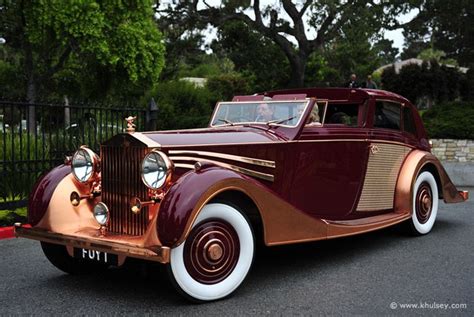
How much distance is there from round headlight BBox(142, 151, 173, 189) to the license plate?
58cm

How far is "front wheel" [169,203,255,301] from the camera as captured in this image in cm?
366

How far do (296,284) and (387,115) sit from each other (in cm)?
273

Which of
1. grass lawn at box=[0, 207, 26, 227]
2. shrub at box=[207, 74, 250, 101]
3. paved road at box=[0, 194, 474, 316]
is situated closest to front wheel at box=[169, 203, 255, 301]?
paved road at box=[0, 194, 474, 316]

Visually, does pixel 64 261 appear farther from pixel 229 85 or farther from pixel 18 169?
pixel 229 85

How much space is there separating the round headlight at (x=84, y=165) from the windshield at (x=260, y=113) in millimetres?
1569

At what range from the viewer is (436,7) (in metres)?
19.2

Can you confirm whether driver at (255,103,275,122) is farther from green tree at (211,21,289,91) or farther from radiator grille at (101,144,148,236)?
green tree at (211,21,289,91)

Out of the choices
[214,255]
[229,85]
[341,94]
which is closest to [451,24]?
[229,85]

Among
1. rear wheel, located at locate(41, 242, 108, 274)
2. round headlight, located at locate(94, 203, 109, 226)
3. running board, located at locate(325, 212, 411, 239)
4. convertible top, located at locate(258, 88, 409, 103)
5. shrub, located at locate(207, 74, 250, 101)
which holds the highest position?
shrub, located at locate(207, 74, 250, 101)

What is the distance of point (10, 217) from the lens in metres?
6.59

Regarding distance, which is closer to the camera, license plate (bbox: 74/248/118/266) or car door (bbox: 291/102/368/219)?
license plate (bbox: 74/248/118/266)

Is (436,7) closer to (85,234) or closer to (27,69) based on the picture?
(27,69)

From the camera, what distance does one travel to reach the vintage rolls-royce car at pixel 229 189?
148 inches

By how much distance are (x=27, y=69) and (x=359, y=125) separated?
17583 millimetres
